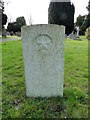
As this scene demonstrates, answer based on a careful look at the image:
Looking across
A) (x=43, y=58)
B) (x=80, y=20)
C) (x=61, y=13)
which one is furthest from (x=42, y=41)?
(x=80, y=20)

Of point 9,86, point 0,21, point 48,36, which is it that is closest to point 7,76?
point 9,86

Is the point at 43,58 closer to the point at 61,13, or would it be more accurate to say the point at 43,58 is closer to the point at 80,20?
the point at 61,13

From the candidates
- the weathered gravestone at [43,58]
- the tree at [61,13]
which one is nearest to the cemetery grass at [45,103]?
the weathered gravestone at [43,58]

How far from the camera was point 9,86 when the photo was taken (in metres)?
2.70

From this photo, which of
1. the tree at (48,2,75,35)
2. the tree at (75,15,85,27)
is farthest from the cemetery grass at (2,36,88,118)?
the tree at (75,15,85,27)

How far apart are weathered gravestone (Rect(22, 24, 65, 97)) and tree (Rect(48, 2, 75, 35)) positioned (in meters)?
13.8

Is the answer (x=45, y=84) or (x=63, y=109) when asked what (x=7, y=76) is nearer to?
(x=45, y=84)

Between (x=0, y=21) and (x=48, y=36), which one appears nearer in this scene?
(x=48, y=36)

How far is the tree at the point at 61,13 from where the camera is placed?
15.0 meters

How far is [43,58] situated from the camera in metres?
2.06

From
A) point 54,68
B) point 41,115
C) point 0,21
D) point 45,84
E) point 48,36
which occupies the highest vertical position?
point 0,21

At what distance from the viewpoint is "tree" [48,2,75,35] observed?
589 inches

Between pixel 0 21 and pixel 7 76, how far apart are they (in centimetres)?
2450

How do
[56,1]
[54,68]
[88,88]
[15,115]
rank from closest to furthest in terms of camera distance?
[15,115]
[54,68]
[88,88]
[56,1]
